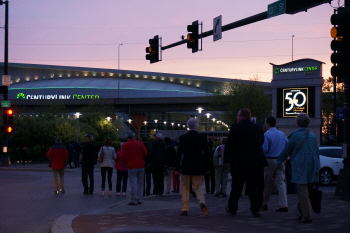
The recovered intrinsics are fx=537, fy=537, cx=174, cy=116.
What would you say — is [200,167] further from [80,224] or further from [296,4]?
[296,4]

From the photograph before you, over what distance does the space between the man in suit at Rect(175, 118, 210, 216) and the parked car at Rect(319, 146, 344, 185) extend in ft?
42.0

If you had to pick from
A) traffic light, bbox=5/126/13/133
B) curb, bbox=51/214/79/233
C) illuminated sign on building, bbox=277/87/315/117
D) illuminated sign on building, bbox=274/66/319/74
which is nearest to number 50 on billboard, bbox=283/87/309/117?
illuminated sign on building, bbox=277/87/315/117

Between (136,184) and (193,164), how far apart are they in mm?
3300

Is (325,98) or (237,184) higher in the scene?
(325,98)

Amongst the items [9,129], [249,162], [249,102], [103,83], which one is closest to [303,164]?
[249,162]

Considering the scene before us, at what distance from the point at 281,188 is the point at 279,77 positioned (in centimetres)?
4044

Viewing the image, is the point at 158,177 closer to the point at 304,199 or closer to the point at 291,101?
the point at 304,199

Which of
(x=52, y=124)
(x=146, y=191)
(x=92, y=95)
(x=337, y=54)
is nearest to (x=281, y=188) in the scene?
(x=337, y=54)

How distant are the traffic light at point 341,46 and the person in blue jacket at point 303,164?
2710 millimetres

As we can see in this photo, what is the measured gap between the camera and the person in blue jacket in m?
8.73

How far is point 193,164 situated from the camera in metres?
9.83

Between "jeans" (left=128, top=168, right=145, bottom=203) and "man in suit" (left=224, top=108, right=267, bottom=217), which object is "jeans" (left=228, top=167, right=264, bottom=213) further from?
"jeans" (left=128, top=168, right=145, bottom=203)

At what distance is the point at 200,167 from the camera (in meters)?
9.84

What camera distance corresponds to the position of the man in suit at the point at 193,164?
9828 millimetres
